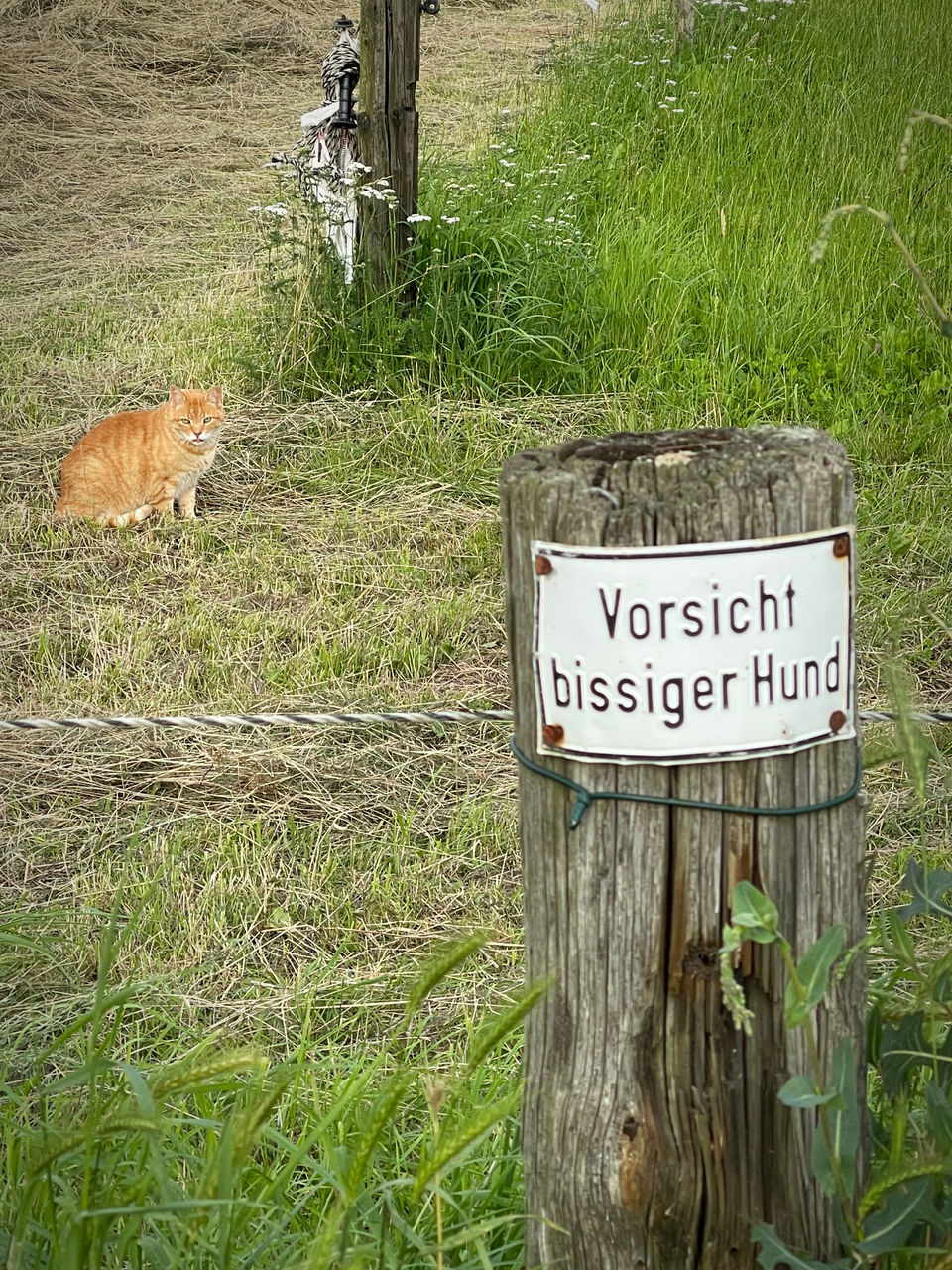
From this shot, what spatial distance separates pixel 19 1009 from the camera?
2.38 meters

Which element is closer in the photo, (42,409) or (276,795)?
(276,795)

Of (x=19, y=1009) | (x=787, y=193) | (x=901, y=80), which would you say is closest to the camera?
(x=19, y=1009)

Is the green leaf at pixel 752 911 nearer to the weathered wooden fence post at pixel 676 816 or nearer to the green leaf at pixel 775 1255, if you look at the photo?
the weathered wooden fence post at pixel 676 816

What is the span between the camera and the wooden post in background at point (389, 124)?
4.61m

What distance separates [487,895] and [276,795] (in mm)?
601

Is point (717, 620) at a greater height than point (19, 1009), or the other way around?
point (717, 620)

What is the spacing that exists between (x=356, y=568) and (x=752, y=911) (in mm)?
2853

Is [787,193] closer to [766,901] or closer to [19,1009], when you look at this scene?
[19,1009]

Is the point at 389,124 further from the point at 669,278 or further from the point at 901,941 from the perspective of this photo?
the point at 901,941

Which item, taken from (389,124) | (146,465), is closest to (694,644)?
(146,465)

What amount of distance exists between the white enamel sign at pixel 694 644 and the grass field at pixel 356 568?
16cm

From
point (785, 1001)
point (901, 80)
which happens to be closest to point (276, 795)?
point (785, 1001)

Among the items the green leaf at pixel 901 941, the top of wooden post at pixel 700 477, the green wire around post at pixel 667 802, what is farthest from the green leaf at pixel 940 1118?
the top of wooden post at pixel 700 477

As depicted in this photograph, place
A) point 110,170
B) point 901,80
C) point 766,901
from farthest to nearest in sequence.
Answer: point 110,170
point 901,80
point 766,901
